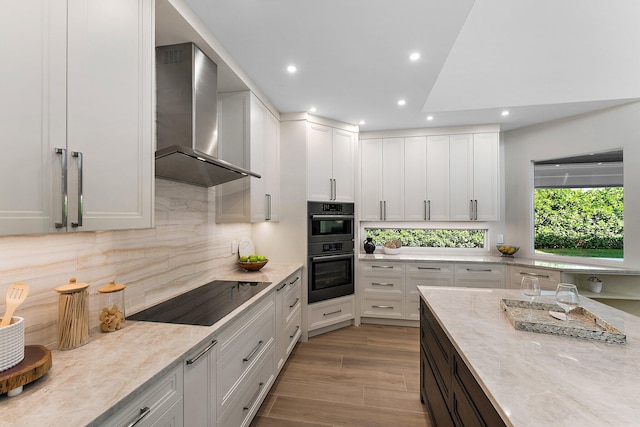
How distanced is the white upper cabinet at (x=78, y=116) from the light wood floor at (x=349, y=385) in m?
1.76

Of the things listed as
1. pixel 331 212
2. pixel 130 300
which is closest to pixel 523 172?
pixel 331 212

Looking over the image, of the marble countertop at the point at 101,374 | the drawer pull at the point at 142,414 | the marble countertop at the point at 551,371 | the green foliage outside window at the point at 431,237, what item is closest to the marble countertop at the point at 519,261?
the green foliage outside window at the point at 431,237

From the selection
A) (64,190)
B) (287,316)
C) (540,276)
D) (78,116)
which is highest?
(78,116)

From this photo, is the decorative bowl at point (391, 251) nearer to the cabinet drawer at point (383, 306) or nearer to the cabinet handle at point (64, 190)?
the cabinet drawer at point (383, 306)

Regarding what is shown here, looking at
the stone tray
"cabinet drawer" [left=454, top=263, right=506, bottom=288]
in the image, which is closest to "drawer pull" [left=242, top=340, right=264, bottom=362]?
the stone tray

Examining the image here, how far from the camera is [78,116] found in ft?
3.18

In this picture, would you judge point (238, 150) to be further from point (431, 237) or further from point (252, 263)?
point (431, 237)

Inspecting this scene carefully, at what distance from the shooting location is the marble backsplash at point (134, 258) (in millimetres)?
1139

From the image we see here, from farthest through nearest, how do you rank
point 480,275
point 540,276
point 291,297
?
1. point 480,275
2. point 540,276
3. point 291,297

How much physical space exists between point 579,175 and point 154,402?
4576mm

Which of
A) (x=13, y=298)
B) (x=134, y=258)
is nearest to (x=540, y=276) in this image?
(x=134, y=258)

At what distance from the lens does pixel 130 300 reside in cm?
165

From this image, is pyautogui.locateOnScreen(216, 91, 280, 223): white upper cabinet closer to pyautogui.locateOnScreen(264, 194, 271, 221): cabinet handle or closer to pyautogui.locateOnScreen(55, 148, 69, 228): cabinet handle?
pyautogui.locateOnScreen(264, 194, 271, 221): cabinet handle

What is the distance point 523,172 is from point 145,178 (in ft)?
14.3
